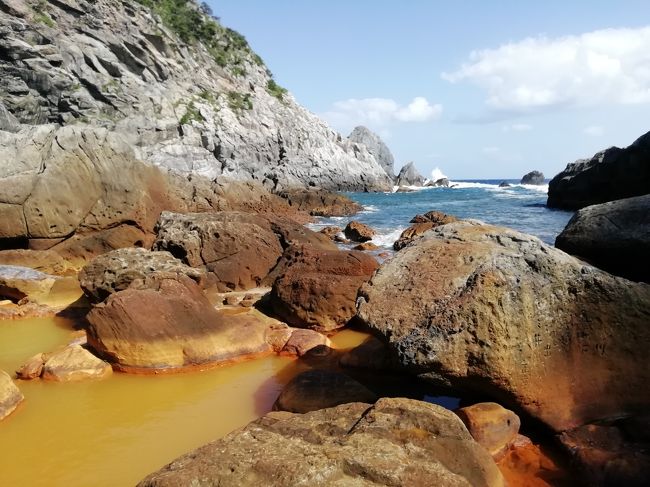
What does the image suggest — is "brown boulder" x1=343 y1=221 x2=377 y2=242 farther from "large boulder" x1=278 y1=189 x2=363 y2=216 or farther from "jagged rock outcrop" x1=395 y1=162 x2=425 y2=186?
"jagged rock outcrop" x1=395 y1=162 x2=425 y2=186

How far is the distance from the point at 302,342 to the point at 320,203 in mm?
25234

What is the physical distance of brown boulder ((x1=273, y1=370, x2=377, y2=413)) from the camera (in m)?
4.76

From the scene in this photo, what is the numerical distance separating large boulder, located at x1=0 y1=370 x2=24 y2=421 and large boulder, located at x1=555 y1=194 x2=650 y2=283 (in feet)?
21.2

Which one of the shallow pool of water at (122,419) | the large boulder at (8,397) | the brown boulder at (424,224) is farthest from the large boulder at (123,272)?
the brown boulder at (424,224)

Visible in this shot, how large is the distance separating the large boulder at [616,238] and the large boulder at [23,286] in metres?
8.90

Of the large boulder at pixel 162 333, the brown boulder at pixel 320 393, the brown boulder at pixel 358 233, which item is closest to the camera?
the brown boulder at pixel 320 393

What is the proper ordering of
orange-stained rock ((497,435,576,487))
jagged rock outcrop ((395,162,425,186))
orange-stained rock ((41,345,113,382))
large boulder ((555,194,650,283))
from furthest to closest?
→ jagged rock outcrop ((395,162,425,186)), orange-stained rock ((41,345,113,382)), large boulder ((555,194,650,283)), orange-stained rock ((497,435,576,487))

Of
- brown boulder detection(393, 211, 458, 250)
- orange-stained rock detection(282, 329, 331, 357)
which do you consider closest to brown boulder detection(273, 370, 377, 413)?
orange-stained rock detection(282, 329, 331, 357)

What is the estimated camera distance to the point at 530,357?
13.9 feet

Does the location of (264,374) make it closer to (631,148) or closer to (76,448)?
(76,448)

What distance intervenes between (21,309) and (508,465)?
8.39 meters

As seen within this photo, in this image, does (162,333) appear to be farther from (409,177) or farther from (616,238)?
(409,177)

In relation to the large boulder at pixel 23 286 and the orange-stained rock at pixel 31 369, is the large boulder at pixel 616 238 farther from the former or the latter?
the large boulder at pixel 23 286

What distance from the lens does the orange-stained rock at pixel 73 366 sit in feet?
19.4
